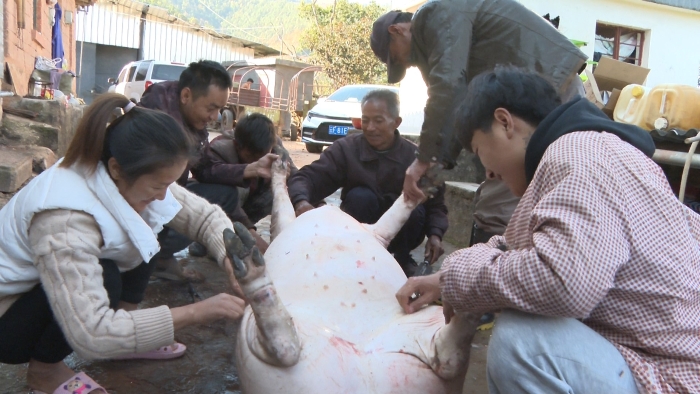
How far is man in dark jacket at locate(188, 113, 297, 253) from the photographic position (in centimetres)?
354

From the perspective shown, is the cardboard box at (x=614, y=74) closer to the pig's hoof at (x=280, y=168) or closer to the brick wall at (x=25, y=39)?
the pig's hoof at (x=280, y=168)

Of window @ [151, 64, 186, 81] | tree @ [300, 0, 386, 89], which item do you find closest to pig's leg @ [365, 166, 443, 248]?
window @ [151, 64, 186, 81]

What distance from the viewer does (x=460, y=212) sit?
15.8 feet

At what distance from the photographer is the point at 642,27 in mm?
11086

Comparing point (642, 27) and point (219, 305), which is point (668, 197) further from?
point (642, 27)

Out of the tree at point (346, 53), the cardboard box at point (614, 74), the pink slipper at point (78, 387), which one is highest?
the tree at point (346, 53)

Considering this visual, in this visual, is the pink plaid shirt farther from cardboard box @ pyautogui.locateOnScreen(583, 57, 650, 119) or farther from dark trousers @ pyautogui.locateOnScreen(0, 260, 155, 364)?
cardboard box @ pyautogui.locateOnScreen(583, 57, 650, 119)

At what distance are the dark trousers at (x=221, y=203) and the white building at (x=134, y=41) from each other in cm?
1997

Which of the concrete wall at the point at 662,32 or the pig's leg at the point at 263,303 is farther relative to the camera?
the concrete wall at the point at 662,32

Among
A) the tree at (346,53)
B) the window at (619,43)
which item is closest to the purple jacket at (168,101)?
the window at (619,43)

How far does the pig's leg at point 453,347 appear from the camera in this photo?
1681mm

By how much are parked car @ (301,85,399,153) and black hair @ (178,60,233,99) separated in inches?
320

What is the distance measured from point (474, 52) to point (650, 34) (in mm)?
9576

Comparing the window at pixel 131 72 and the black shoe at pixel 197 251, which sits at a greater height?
the window at pixel 131 72
